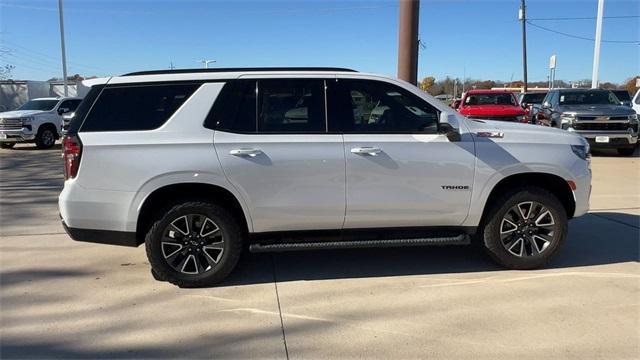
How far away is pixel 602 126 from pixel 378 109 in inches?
452

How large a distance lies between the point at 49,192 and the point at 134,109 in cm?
578

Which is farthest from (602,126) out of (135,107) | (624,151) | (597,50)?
(135,107)

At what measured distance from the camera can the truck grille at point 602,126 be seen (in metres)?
14.1

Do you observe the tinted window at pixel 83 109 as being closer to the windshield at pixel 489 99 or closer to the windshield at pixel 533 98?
the windshield at pixel 489 99

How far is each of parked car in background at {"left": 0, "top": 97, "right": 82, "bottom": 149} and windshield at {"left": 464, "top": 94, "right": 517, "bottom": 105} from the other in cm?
1390

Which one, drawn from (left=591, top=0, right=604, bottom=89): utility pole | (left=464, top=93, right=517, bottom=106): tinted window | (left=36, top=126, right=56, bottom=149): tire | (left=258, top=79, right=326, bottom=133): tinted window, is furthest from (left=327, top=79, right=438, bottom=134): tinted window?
(left=591, top=0, right=604, bottom=89): utility pole

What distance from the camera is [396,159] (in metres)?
4.77

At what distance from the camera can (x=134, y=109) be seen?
4.64 meters

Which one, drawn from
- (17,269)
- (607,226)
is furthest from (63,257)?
(607,226)

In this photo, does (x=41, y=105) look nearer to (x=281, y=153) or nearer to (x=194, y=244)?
(x=194, y=244)

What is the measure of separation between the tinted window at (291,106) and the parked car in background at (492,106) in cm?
1156

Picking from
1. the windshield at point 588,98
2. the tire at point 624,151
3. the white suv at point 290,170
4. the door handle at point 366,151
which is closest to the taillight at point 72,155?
the white suv at point 290,170

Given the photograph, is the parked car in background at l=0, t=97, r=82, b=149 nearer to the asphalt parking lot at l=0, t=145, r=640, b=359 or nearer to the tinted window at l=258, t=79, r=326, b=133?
the asphalt parking lot at l=0, t=145, r=640, b=359

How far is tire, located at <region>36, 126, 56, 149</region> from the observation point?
1814 cm
